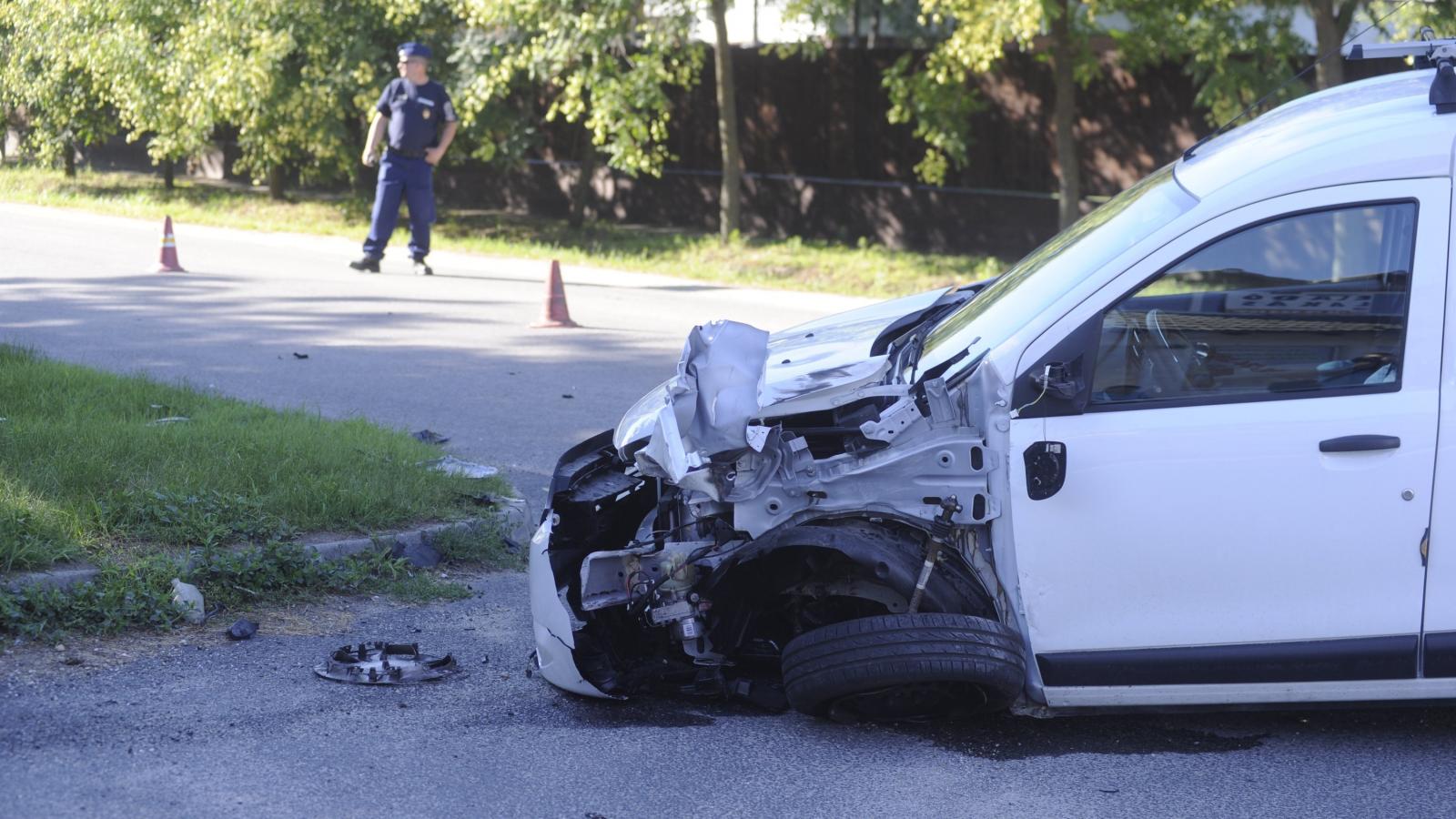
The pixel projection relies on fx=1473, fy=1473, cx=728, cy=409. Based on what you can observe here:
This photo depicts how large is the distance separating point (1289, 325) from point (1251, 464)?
1.42 ft

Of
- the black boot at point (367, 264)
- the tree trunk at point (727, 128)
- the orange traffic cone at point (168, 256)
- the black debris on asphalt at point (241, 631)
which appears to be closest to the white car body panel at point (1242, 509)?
the black debris on asphalt at point (241, 631)

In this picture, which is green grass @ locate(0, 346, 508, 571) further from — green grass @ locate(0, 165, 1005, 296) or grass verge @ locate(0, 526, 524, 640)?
green grass @ locate(0, 165, 1005, 296)

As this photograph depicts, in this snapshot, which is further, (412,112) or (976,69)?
(976,69)

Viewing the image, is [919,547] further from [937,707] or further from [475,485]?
[475,485]

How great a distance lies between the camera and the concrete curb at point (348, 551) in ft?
16.0

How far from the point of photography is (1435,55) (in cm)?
422

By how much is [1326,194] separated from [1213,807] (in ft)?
5.30

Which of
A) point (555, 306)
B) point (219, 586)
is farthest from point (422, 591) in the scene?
point (555, 306)

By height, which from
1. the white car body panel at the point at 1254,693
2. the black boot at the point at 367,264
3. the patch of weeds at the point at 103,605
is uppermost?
the black boot at the point at 367,264

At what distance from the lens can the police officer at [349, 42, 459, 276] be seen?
14.1m

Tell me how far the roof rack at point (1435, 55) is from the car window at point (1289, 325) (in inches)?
14.3

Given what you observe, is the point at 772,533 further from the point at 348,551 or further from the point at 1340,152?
the point at 348,551

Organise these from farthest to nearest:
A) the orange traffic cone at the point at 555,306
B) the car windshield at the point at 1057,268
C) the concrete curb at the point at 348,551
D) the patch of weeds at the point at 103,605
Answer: the orange traffic cone at the point at 555,306
the concrete curb at the point at 348,551
the patch of weeds at the point at 103,605
the car windshield at the point at 1057,268

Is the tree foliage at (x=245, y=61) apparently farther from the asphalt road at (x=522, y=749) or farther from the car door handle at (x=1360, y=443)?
the car door handle at (x=1360, y=443)
